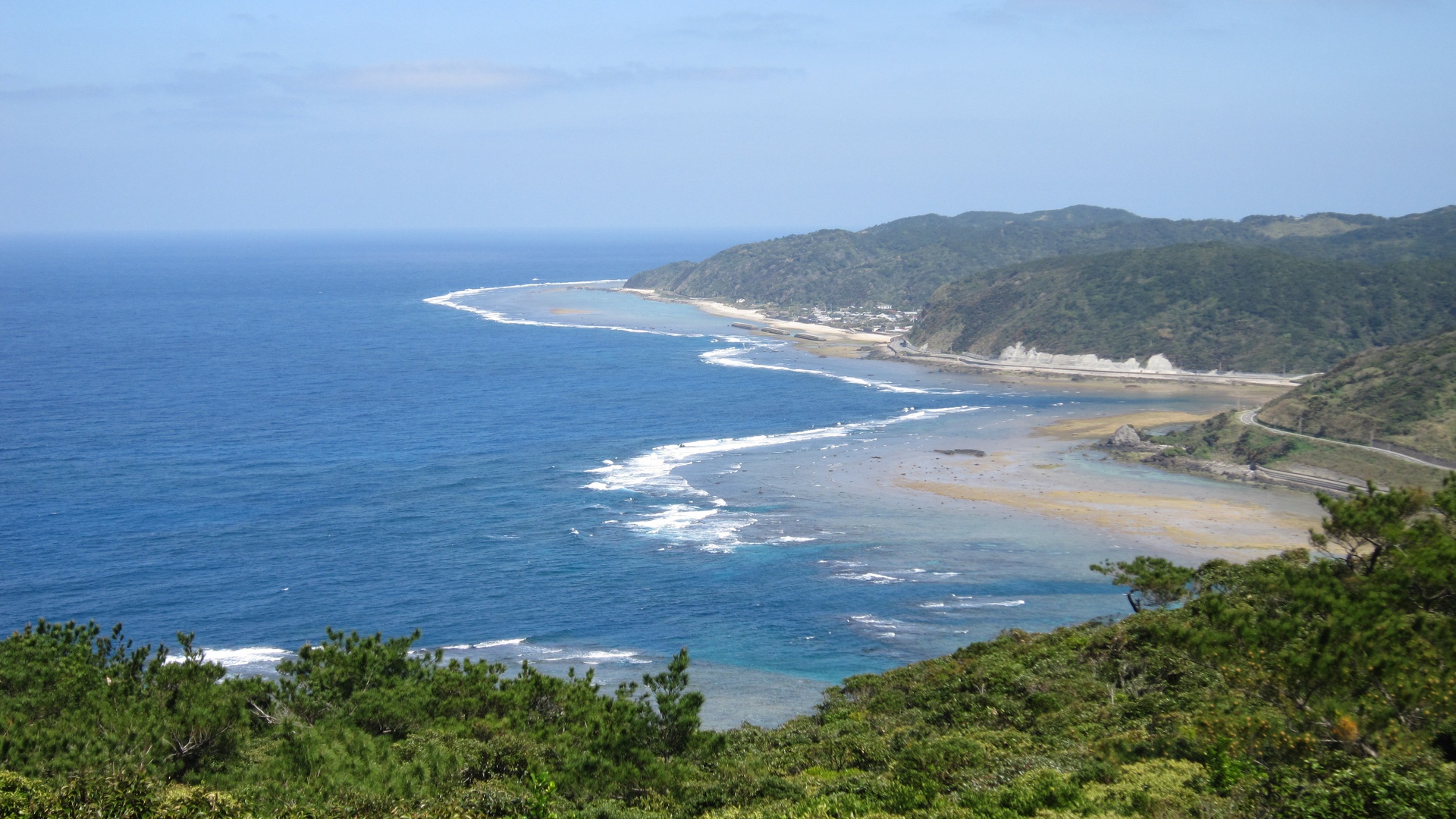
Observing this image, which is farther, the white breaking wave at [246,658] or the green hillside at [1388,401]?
the green hillside at [1388,401]

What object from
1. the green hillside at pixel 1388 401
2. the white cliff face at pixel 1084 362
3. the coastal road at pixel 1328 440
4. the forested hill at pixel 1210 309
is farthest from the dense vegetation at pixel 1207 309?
the coastal road at pixel 1328 440

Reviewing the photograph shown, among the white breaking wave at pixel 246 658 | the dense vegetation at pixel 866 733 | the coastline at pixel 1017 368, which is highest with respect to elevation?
the coastline at pixel 1017 368

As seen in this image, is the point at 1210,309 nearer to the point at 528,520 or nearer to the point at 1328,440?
the point at 1328,440

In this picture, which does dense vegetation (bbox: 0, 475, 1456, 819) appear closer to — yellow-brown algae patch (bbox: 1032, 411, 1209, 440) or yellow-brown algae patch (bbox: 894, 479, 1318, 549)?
yellow-brown algae patch (bbox: 894, 479, 1318, 549)

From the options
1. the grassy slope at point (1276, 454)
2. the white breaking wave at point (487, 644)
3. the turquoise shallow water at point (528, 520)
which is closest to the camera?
the white breaking wave at point (487, 644)

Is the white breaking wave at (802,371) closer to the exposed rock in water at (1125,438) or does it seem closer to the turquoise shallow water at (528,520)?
the turquoise shallow water at (528,520)

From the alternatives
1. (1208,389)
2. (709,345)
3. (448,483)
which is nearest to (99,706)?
(448,483)
